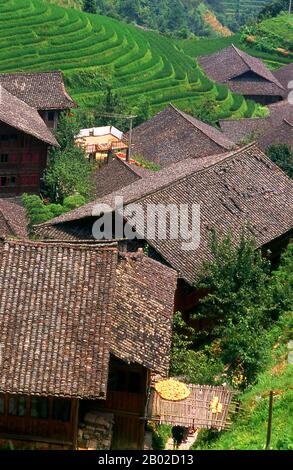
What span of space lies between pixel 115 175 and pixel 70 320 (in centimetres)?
2155

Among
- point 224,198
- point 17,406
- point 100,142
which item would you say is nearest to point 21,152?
point 100,142

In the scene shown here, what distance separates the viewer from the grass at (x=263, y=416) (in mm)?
15094

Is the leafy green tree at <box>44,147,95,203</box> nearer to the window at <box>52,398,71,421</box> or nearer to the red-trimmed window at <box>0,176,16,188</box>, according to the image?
the red-trimmed window at <box>0,176,16,188</box>

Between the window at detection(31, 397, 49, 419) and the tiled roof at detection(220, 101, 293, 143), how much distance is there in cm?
3152

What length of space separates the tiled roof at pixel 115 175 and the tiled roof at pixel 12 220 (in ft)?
15.0

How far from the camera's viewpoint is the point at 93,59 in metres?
56.0

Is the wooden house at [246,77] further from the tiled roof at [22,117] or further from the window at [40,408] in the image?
the window at [40,408]

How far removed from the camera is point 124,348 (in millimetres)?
16828

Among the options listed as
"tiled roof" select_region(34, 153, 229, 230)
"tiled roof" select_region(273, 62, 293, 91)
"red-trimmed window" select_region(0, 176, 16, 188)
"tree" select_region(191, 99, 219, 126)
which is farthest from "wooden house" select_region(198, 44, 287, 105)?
"tiled roof" select_region(34, 153, 229, 230)

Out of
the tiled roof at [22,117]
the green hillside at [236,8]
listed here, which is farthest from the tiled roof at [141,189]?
the green hillside at [236,8]

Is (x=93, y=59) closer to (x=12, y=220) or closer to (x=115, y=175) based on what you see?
(x=115, y=175)
